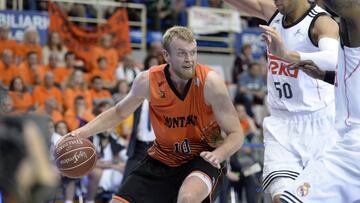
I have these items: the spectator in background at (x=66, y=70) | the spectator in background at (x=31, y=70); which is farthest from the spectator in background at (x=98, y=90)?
the spectator in background at (x=31, y=70)

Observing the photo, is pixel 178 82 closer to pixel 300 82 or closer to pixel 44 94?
pixel 300 82

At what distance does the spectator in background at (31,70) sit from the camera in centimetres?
1357

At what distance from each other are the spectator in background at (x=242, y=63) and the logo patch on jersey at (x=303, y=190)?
10.4m

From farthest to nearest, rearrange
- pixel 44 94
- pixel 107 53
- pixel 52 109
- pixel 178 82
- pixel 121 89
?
pixel 107 53, pixel 121 89, pixel 44 94, pixel 52 109, pixel 178 82

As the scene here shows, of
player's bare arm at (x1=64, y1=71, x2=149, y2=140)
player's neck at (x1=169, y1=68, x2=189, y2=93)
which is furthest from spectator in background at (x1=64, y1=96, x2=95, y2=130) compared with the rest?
player's neck at (x1=169, y1=68, x2=189, y2=93)

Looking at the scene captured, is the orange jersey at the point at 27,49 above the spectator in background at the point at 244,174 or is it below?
above

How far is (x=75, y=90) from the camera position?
44.1 ft

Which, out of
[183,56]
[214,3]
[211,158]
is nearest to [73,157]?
[183,56]

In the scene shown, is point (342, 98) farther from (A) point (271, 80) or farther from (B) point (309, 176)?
(A) point (271, 80)

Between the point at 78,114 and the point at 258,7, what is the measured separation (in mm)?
5605

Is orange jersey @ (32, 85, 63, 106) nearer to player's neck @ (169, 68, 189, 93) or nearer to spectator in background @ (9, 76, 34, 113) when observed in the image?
spectator in background @ (9, 76, 34, 113)

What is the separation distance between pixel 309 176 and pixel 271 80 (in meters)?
1.71

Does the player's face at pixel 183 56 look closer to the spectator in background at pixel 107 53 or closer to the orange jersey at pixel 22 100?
the orange jersey at pixel 22 100

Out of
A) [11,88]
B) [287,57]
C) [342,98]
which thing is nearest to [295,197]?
[342,98]
